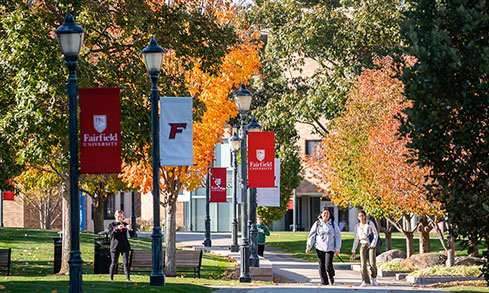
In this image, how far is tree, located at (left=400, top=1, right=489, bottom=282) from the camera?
10.4 meters

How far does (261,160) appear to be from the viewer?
21.5m

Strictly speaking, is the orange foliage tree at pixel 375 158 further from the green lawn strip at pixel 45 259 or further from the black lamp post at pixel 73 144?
the black lamp post at pixel 73 144

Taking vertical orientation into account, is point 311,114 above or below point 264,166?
above

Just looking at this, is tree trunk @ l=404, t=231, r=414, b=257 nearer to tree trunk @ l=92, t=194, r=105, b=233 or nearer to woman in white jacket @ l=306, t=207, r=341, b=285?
woman in white jacket @ l=306, t=207, r=341, b=285

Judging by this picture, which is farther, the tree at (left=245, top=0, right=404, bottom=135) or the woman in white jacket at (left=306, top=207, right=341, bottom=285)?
the tree at (left=245, top=0, right=404, bottom=135)

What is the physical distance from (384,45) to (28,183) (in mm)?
18510

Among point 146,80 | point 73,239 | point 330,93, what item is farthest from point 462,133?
point 330,93

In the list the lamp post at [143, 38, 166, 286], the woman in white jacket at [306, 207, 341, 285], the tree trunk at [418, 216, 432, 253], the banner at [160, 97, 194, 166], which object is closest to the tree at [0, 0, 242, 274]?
the lamp post at [143, 38, 166, 286]

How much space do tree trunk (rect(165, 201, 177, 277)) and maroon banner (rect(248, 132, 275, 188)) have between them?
4287 millimetres

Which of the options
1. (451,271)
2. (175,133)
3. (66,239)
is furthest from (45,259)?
(175,133)

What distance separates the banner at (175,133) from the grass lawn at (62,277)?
2.54 meters

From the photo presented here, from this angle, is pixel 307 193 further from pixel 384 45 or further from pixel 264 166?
pixel 264 166

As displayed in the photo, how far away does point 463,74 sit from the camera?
34.7ft

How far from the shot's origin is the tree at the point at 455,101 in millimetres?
10414
